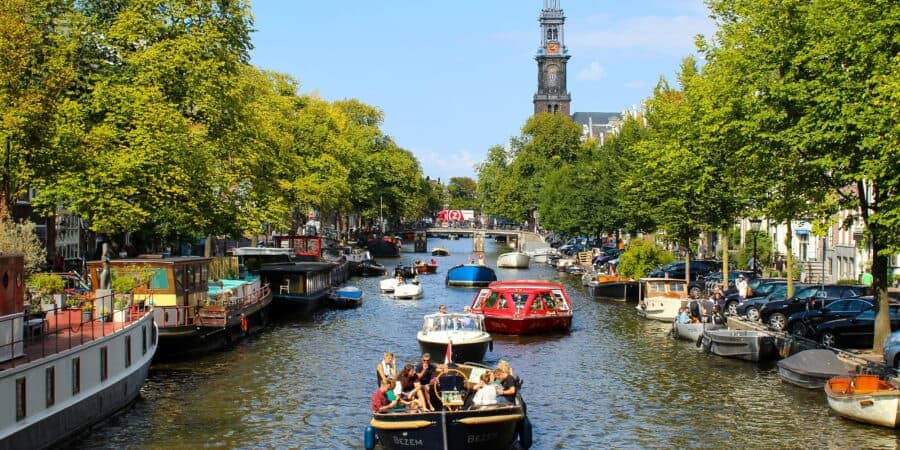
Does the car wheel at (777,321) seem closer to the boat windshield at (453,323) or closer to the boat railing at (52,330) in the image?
the boat windshield at (453,323)

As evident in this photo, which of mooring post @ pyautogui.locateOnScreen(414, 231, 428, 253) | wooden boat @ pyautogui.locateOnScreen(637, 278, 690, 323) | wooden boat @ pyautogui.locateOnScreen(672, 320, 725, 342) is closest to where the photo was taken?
wooden boat @ pyautogui.locateOnScreen(672, 320, 725, 342)

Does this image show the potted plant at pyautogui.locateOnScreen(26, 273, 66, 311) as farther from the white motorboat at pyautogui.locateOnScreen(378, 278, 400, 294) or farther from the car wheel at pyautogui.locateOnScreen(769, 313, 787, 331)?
the white motorboat at pyautogui.locateOnScreen(378, 278, 400, 294)

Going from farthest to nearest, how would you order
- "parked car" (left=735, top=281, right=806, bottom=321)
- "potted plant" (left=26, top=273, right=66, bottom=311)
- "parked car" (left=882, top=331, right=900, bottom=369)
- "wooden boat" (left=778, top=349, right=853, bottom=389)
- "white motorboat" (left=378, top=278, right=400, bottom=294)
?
"white motorboat" (left=378, top=278, right=400, bottom=294) < "parked car" (left=735, top=281, right=806, bottom=321) < "potted plant" (left=26, top=273, right=66, bottom=311) < "wooden boat" (left=778, top=349, right=853, bottom=389) < "parked car" (left=882, top=331, right=900, bottom=369)

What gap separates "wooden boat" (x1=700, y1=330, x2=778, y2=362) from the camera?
42562 millimetres

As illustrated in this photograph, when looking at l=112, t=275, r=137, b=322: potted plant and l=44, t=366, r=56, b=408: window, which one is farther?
l=112, t=275, r=137, b=322: potted plant

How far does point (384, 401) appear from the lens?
27.0 metres

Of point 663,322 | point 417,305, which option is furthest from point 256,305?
point 663,322

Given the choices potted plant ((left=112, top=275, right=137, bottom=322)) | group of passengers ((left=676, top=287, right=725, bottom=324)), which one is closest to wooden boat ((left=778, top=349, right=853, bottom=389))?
group of passengers ((left=676, top=287, right=725, bottom=324))

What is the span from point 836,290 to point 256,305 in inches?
1156

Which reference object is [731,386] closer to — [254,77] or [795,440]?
[795,440]

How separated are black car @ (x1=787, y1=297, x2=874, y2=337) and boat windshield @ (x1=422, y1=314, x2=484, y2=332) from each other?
1306 centimetres

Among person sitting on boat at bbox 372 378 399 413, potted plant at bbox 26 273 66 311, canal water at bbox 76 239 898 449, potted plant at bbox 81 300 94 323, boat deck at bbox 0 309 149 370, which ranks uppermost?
potted plant at bbox 26 273 66 311

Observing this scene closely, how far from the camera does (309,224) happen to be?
129m

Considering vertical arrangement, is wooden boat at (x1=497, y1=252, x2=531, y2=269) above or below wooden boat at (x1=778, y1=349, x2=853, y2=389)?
above
